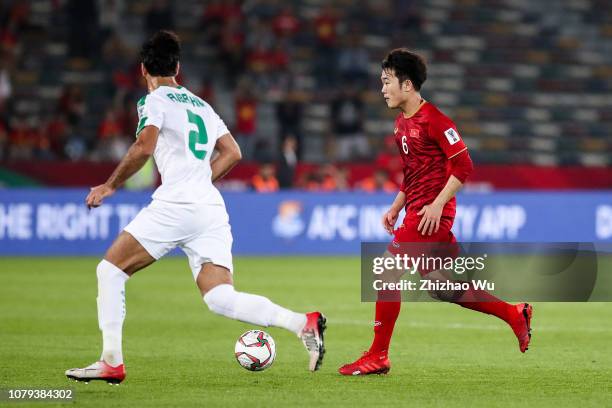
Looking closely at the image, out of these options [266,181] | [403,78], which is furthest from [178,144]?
[266,181]

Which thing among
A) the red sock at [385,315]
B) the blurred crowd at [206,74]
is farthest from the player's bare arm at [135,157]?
the blurred crowd at [206,74]

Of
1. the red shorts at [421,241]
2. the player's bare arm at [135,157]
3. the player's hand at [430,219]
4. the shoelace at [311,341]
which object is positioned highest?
the player's bare arm at [135,157]

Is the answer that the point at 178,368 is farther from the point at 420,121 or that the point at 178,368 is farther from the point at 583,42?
the point at 583,42

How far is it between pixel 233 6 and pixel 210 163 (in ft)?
66.3

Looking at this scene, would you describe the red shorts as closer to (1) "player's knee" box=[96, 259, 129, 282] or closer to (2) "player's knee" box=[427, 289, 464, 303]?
(2) "player's knee" box=[427, 289, 464, 303]

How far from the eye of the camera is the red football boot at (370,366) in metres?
8.70

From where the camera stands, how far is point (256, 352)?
28.2 ft

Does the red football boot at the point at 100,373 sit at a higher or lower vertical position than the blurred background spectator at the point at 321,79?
lower

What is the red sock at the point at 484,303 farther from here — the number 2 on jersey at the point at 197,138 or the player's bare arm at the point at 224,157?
the number 2 on jersey at the point at 197,138

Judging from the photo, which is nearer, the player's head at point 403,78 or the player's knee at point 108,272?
the player's knee at point 108,272

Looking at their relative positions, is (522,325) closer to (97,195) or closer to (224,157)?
(224,157)

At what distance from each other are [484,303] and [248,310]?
179 centimetres

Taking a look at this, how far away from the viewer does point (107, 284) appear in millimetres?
7762

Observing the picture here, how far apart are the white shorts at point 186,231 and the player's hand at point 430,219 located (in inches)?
53.1
